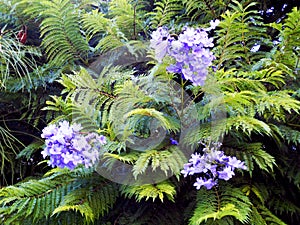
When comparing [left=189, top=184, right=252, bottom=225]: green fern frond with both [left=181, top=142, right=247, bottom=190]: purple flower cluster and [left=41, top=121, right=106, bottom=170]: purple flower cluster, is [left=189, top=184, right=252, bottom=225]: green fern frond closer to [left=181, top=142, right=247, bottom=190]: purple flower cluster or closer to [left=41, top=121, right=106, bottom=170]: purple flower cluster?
[left=181, top=142, right=247, bottom=190]: purple flower cluster

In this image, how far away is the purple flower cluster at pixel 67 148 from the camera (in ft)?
2.99

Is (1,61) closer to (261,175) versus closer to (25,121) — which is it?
(25,121)

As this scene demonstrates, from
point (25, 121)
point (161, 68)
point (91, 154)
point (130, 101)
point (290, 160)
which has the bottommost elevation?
point (25, 121)

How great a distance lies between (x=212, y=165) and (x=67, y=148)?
17.0 inches

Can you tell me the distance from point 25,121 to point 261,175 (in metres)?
1.19

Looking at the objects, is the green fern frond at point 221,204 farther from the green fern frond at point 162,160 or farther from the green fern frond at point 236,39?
the green fern frond at point 236,39

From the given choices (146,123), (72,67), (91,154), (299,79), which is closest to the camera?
(91,154)

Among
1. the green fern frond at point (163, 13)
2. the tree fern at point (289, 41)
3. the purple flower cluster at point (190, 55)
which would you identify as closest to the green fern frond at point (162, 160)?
the purple flower cluster at point (190, 55)

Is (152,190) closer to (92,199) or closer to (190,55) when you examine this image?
(92,199)

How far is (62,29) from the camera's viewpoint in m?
1.49

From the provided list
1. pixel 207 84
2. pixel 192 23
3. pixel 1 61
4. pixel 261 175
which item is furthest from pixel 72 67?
pixel 261 175

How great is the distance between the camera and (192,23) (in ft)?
5.24

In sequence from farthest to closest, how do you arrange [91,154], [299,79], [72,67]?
[72,67] → [299,79] → [91,154]

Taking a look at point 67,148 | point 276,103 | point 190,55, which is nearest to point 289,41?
point 276,103
